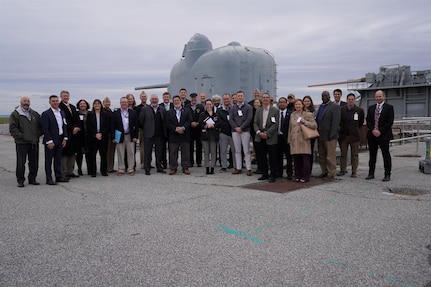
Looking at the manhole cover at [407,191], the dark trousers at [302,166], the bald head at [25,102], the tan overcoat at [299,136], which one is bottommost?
the manhole cover at [407,191]

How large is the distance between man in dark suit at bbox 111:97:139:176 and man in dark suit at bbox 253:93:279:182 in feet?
9.63

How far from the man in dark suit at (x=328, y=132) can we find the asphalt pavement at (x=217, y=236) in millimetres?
811

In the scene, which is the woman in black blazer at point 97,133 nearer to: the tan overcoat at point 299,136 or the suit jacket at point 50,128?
the suit jacket at point 50,128

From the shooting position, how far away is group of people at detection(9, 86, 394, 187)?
752cm

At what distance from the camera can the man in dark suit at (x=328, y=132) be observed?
7674mm

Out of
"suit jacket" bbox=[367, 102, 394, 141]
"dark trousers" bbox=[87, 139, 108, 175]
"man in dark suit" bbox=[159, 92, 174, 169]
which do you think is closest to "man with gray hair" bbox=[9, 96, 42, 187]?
"dark trousers" bbox=[87, 139, 108, 175]

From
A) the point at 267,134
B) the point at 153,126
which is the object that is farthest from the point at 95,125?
the point at 267,134

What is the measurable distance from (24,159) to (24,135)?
1.59 feet

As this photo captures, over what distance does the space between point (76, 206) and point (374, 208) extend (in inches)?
169

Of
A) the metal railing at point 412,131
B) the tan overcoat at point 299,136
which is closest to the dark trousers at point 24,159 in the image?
the tan overcoat at point 299,136

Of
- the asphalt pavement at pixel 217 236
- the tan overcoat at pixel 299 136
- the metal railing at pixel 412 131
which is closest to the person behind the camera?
the asphalt pavement at pixel 217 236

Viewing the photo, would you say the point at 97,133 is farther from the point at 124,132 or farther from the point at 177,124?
the point at 177,124

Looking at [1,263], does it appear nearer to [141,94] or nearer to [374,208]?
[374,208]

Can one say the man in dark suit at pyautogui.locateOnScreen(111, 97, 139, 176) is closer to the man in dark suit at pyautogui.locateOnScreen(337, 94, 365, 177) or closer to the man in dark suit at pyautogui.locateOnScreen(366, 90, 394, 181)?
the man in dark suit at pyautogui.locateOnScreen(337, 94, 365, 177)
